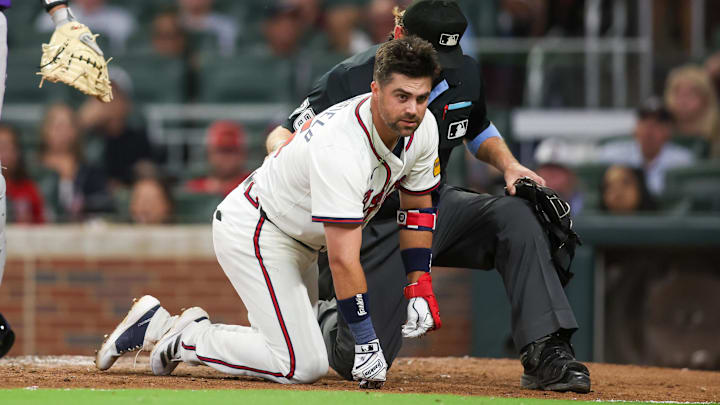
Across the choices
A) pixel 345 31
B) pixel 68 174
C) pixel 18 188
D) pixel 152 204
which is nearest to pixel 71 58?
pixel 152 204

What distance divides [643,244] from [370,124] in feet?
10.7

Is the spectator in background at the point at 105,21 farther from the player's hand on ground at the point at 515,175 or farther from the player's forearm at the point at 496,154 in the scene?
the player's hand on ground at the point at 515,175

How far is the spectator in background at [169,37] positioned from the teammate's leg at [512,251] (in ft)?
15.6

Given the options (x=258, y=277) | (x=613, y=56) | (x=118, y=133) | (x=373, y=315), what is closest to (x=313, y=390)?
(x=258, y=277)

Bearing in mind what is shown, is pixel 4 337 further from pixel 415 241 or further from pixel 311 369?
pixel 415 241

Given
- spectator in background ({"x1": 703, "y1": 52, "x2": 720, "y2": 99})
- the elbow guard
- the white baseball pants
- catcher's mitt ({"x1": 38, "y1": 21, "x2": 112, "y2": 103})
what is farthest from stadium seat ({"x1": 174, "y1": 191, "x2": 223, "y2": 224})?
spectator in background ({"x1": 703, "y1": 52, "x2": 720, "y2": 99})

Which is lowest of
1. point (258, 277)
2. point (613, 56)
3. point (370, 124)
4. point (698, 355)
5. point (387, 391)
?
point (698, 355)

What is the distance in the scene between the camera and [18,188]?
23.8 ft

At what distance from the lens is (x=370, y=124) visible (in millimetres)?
3697

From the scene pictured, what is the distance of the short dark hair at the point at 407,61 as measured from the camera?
11.7ft

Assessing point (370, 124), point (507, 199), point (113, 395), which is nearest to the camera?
point (113, 395)

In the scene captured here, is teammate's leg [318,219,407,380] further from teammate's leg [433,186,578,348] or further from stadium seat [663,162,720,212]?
stadium seat [663,162,720,212]

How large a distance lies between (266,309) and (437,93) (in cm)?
112

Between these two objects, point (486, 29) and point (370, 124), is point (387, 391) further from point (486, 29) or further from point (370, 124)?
point (486, 29)
